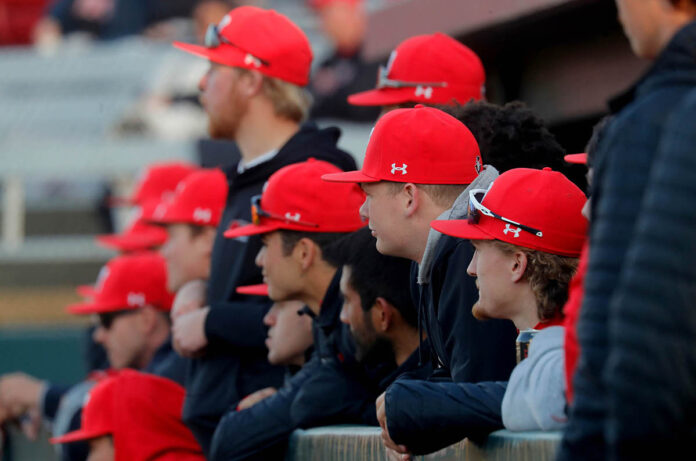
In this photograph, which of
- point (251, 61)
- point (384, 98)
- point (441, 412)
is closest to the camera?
point (441, 412)

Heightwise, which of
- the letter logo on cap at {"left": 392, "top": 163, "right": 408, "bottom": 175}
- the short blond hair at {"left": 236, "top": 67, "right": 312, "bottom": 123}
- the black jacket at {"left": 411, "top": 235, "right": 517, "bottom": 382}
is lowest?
the black jacket at {"left": 411, "top": 235, "right": 517, "bottom": 382}

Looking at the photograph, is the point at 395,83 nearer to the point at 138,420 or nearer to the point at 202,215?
the point at 202,215

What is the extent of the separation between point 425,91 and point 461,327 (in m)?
1.77

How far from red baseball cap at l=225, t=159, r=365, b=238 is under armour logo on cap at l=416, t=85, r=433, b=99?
1.61ft

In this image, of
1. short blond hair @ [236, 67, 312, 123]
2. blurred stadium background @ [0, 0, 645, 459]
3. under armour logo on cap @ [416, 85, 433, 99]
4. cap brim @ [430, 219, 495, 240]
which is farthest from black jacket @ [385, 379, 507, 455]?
blurred stadium background @ [0, 0, 645, 459]

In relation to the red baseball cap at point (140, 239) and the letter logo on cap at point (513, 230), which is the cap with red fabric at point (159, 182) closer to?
the red baseball cap at point (140, 239)

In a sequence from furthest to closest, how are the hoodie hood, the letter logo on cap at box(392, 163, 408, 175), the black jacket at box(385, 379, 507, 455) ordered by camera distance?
the letter logo on cap at box(392, 163, 408, 175) < the hoodie hood < the black jacket at box(385, 379, 507, 455)

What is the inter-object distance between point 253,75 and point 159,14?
8826 mm

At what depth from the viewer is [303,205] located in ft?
14.3

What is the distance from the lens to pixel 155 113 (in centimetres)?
1118

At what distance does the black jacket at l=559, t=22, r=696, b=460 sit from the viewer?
1.74 meters

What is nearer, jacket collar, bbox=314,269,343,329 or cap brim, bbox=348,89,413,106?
jacket collar, bbox=314,269,343,329

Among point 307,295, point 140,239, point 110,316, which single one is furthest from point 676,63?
point 140,239

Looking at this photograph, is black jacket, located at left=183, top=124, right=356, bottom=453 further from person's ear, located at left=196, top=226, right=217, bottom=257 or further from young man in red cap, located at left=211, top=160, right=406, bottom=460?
person's ear, located at left=196, top=226, right=217, bottom=257
